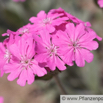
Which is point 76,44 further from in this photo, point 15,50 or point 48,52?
point 15,50

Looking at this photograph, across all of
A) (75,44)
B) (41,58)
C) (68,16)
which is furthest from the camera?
(68,16)

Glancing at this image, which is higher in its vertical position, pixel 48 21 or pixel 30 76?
pixel 48 21

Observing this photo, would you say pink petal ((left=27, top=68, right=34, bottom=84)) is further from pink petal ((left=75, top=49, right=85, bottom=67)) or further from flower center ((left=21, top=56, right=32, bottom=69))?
pink petal ((left=75, top=49, right=85, bottom=67))

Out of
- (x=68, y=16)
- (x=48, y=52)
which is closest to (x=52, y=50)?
(x=48, y=52)

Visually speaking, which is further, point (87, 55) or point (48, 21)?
point (48, 21)

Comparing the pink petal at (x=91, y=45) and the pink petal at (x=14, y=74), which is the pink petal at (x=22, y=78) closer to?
the pink petal at (x=14, y=74)

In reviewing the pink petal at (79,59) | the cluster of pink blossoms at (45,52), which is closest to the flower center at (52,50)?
the cluster of pink blossoms at (45,52)

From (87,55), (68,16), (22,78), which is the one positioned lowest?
(22,78)

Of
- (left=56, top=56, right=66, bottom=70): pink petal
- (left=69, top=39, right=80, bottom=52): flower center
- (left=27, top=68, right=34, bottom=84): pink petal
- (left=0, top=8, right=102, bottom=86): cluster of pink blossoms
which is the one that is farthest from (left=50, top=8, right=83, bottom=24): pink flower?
(left=27, top=68, right=34, bottom=84): pink petal
